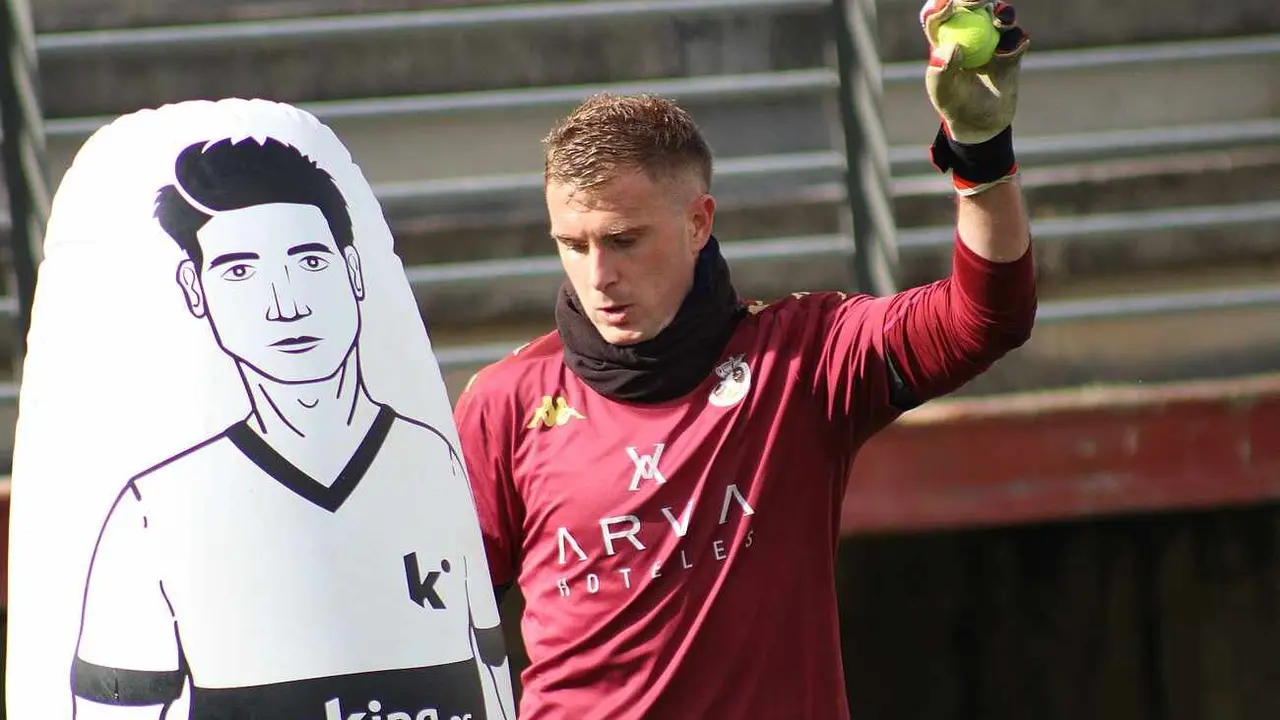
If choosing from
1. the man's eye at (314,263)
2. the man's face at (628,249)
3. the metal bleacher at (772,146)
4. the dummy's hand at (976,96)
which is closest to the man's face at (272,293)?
the man's eye at (314,263)

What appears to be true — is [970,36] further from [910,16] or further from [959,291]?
[910,16]

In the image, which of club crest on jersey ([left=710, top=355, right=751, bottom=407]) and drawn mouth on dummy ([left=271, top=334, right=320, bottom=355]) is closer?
drawn mouth on dummy ([left=271, top=334, right=320, bottom=355])

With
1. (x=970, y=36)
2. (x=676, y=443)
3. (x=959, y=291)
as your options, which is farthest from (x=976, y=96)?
(x=676, y=443)

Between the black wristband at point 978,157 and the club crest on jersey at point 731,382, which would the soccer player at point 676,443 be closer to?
the club crest on jersey at point 731,382

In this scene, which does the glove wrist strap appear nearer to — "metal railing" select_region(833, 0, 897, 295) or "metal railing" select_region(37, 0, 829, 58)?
"metal railing" select_region(833, 0, 897, 295)

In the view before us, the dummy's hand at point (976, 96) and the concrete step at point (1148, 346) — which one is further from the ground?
the dummy's hand at point (976, 96)

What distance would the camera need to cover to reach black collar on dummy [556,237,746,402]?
8.61ft

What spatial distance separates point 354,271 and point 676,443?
64 cm

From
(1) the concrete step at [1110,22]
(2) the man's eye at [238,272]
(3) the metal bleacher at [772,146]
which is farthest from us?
(1) the concrete step at [1110,22]

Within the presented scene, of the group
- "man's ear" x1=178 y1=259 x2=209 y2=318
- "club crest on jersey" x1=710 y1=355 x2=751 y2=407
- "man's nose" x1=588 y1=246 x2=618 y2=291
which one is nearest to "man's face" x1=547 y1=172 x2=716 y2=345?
"man's nose" x1=588 y1=246 x2=618 y2=291

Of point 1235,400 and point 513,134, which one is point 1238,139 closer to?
point 1235,400

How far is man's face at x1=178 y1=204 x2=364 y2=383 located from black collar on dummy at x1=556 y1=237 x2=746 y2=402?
61 cm

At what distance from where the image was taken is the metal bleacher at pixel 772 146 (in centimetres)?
516

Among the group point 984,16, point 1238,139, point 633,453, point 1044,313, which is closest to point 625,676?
point 633,453
